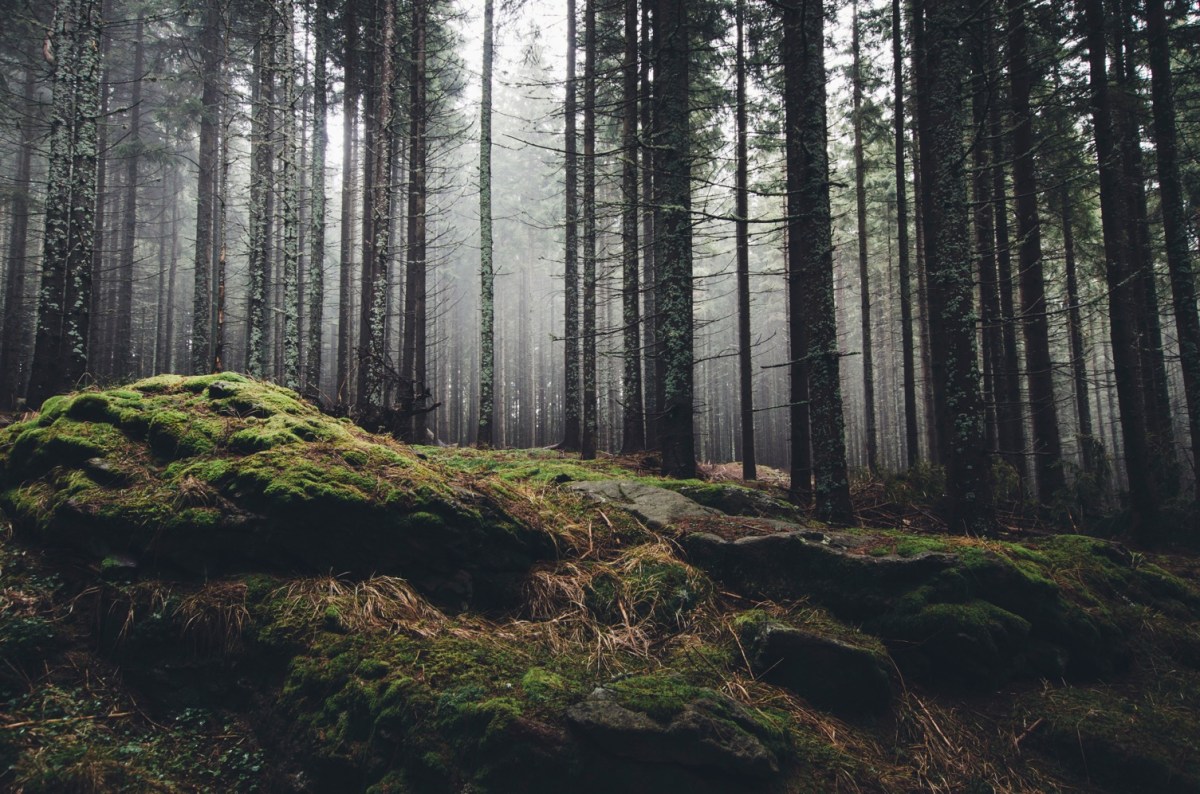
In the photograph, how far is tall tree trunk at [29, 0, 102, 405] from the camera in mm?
8781

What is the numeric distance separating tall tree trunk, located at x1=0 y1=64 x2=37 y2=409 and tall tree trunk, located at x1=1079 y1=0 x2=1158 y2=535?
20.4 m

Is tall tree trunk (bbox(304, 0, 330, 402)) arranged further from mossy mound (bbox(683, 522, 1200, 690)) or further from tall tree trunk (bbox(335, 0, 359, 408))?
mossy mound (bbox(683, 522, 1200, 690))

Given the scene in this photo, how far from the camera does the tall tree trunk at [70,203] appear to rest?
8781 mm

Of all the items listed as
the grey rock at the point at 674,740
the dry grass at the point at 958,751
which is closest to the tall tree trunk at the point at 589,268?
the dry grass at the point at 958,751

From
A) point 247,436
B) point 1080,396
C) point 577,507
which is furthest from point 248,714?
point 1080,396

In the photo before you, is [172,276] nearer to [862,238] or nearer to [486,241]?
[486,241]

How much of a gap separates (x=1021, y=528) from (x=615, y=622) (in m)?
7.72

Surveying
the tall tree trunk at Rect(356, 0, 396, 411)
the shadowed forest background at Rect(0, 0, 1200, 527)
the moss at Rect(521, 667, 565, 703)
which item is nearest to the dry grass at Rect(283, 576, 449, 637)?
the moss at Rect(521, 667, 565, 703)

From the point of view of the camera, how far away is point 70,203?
9.07m

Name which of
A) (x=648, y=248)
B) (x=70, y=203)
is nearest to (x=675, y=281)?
(x=648, y=248)

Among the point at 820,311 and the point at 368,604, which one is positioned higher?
the point at 820,311

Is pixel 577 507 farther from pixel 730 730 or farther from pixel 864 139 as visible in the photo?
pixel 864 139

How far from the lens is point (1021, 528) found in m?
7.96

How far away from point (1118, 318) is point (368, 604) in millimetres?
11530
